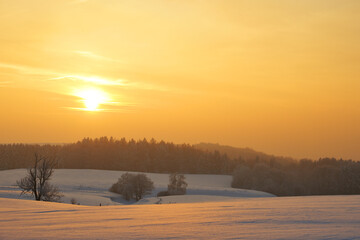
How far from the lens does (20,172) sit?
338ft

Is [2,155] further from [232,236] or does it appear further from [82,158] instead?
[232,236]

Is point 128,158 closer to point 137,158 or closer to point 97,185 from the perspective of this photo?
point 137,158

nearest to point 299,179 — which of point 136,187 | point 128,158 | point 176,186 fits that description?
point 176,186

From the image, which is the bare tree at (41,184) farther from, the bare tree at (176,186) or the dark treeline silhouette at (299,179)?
the dark treeline silhouette at (299,179)

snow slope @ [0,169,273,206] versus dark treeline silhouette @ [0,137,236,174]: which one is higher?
dark treeline silhouette @ [0,137,236,174]

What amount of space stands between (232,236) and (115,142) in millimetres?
158676

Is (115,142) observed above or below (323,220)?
above

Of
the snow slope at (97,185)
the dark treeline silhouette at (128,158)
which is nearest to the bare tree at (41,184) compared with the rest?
the snow slope at (97,185)

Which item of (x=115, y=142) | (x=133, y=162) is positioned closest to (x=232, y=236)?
(x=133, y=162)

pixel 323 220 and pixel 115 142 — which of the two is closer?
pixel 323 220

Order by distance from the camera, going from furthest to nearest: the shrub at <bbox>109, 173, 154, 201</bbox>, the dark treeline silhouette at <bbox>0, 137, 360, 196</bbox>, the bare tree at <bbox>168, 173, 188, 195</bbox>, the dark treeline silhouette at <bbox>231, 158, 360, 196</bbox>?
the dark treeline silhouette at <bbox>0, 137, 360, 196</bbox> → the dark treeline silhouette at <bbox>231, 158, 360, 196</bbox> → the bare tree at <bbox>168, 173, 188, 195</bbox> → the shrub at <bbox>109, 173, 154, 201</bbox>

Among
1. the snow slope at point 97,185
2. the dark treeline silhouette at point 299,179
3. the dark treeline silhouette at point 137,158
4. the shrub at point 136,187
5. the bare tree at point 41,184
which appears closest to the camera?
the bare tree at point 41,184

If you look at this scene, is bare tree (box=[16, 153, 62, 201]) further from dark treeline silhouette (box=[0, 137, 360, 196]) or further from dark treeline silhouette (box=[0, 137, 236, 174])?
dark treeline silhouette (box=[0, 137, 236, 174])

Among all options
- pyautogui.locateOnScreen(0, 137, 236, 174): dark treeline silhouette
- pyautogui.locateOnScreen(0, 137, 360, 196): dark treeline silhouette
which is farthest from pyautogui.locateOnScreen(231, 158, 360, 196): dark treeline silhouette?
pyautogui.locateOnScreen(0, 137, 236, 174): dark treeline silhouette
